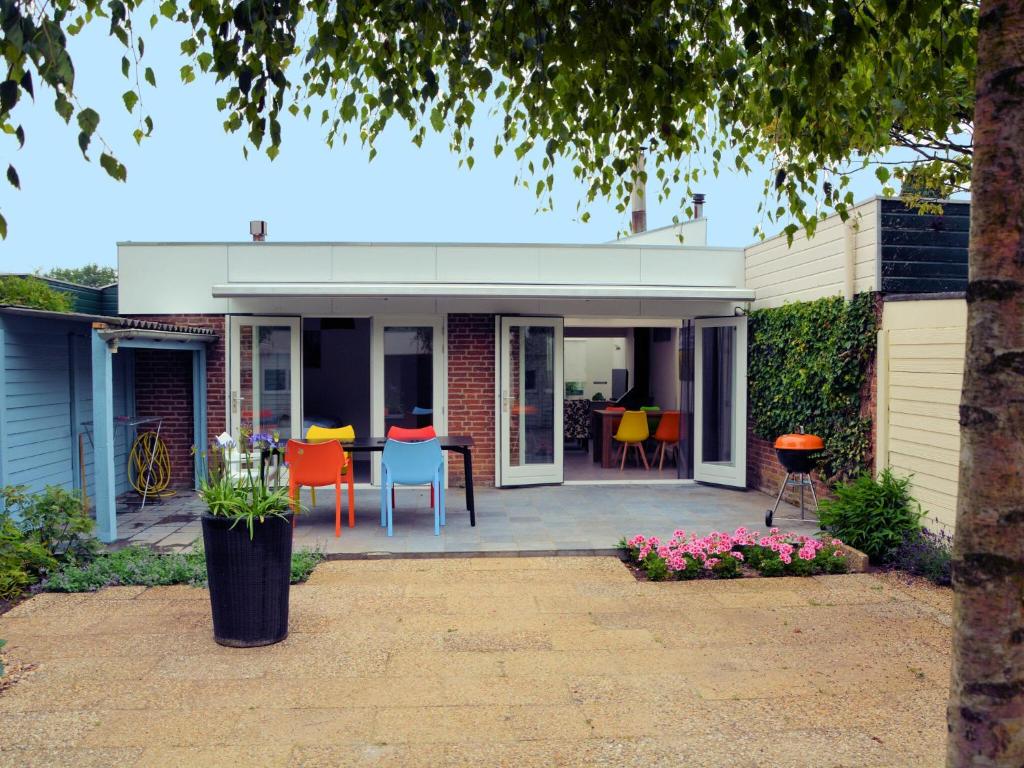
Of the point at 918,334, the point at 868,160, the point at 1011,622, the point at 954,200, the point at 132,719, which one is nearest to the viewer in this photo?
the point at 1011,622

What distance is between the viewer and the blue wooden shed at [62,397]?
645 centimetres

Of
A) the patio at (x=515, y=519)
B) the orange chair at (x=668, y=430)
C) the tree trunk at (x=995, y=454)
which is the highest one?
the tree trunk at (x=995, y=454)

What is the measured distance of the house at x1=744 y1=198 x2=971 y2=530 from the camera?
6.06 metres

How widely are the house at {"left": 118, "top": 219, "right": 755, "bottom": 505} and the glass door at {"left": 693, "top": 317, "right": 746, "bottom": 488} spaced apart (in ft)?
0.06

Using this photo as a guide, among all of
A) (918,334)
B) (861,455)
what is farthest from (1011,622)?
(861,455)

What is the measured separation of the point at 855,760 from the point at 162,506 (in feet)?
24.4

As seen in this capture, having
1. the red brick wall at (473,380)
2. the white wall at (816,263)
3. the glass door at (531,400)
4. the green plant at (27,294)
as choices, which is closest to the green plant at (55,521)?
the green plant at (27,294)

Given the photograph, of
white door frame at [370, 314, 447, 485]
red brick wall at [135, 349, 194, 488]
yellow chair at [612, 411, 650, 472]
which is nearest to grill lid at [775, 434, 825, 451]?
yellow chair at [612, 411, 650, 472]

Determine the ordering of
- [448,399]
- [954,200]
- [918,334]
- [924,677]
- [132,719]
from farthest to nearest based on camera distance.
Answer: [448,399]
[954,200]
[918,334]
[924,677]
[132,719]

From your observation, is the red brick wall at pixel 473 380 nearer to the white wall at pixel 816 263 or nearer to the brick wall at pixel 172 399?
the brick wall at pixel 172 399

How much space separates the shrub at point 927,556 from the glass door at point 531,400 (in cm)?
439

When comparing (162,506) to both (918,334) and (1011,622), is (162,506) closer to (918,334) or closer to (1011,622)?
(918,334)

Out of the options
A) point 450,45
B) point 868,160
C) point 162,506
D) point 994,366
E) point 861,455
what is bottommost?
point 162,506

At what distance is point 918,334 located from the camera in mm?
6449
